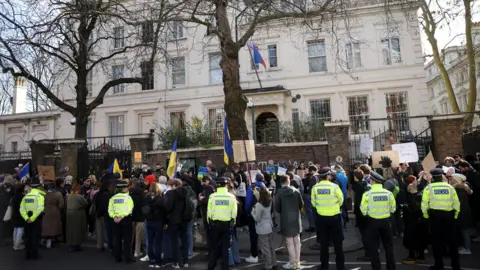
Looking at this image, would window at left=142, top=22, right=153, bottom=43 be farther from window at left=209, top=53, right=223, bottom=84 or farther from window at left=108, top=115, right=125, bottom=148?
window at left=108, top=115, right=125, bottom=148

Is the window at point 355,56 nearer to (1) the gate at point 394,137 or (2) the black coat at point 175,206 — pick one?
(1) the gate at point 394,137

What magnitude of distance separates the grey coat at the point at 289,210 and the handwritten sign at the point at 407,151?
5897 millimetres

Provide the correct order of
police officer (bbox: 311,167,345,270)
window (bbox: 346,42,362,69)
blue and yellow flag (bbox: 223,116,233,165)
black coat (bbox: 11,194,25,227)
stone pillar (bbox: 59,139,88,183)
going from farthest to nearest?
window (bbox: 346,42,362,69) < stone pillar (bbox: 59,139,88,183) < blue and yellow flag (bbox: 223,116,233,165) < black coat (bbox: 11,194,25,227) < police officer (bbox: 311,167,345,270)

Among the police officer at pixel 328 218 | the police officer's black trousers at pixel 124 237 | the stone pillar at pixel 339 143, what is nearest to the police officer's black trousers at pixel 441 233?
the police officer at pixel 328 218

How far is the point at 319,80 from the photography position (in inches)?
947

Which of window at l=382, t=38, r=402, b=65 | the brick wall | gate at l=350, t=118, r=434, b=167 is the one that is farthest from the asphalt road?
window at l=382, t=38, r=402, b=65

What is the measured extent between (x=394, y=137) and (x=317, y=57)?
29.7 feet

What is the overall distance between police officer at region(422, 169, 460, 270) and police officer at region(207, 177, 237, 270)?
12.4 feet

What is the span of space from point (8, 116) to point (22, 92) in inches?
260

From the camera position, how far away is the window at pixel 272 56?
25094 millimetres

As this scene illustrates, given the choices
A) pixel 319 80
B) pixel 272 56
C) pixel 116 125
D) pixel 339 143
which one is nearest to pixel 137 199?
pixel 339 143

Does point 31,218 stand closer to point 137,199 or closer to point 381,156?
point 137,199

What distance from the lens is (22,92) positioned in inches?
1529

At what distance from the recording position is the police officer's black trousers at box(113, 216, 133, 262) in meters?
8.15
